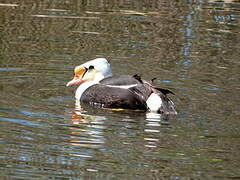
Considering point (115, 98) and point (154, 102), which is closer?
point (154, 102)

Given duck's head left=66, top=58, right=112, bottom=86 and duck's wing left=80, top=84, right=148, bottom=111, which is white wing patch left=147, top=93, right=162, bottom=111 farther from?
duck's head left=66, top=58, right=112, bottom=86

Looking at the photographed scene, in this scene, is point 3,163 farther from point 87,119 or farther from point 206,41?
point 206,41

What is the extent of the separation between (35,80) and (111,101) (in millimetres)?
1856

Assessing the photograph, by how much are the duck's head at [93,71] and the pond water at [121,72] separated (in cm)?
28

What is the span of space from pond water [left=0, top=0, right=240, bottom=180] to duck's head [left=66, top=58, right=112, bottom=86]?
28 centimetres

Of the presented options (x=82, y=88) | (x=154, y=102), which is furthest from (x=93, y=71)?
(x=154, y=102)

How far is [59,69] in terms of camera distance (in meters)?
12.5

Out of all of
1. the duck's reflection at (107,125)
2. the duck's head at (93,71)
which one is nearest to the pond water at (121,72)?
the duck's reflection at (107,125)

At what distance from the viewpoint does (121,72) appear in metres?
12.4

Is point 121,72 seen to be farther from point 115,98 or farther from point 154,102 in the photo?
point 154,102

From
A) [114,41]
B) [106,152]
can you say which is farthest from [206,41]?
[106,152]

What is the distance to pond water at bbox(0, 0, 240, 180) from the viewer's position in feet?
25.0

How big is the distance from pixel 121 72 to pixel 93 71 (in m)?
1.16

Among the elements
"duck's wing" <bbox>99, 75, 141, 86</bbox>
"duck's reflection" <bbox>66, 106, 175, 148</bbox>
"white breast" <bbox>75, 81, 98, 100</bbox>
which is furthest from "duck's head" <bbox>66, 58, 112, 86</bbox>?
"duck's reflection" <bbox>66, 106, 175, 148</bbox>
